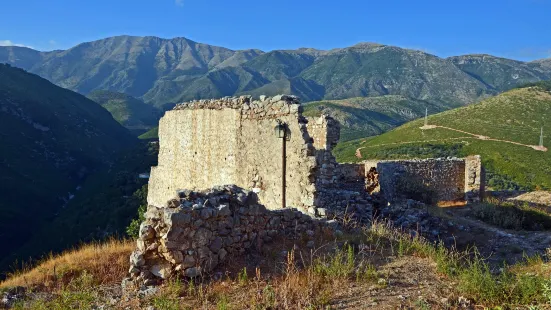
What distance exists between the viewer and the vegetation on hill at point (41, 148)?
→ 3481cm

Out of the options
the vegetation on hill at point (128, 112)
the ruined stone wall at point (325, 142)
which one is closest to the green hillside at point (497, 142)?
the ruined stone wall at point (325, 142)

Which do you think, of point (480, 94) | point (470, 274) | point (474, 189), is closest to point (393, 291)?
point (470, 274)

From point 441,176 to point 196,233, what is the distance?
1618cm

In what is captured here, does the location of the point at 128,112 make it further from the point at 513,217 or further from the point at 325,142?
the point at 325,142

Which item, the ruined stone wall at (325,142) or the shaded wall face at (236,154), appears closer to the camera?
the shaded wall face at (236,154)

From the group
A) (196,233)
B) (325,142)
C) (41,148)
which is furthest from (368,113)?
(196,233)

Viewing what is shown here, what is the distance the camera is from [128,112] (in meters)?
120

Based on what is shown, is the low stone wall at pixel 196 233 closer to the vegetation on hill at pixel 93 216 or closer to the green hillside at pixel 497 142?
the vegetation on hill at pixel 93 216

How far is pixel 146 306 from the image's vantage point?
485 cm

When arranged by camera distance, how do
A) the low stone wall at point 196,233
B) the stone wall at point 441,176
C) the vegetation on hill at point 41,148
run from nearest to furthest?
the low stone wall at point 196,233
the stone wall at point 441,176
the vegetation on hill at point 41,148

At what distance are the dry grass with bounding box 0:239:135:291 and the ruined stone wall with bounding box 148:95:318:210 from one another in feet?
11.5

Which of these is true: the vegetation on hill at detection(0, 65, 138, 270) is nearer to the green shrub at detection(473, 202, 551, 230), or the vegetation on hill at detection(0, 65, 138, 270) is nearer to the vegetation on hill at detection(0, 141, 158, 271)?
the vegetation on hill at detection(0, 141, 158, 271)

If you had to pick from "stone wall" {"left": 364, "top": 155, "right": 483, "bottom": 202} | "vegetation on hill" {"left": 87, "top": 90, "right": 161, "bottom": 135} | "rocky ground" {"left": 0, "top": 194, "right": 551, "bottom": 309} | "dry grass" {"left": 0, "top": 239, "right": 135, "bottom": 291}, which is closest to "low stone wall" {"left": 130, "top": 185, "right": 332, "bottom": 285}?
"rocky ground" {"left": 0, "top": 194, "right": 551, "bottom": 309}

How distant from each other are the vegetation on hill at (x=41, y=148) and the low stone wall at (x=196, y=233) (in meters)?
27.7
